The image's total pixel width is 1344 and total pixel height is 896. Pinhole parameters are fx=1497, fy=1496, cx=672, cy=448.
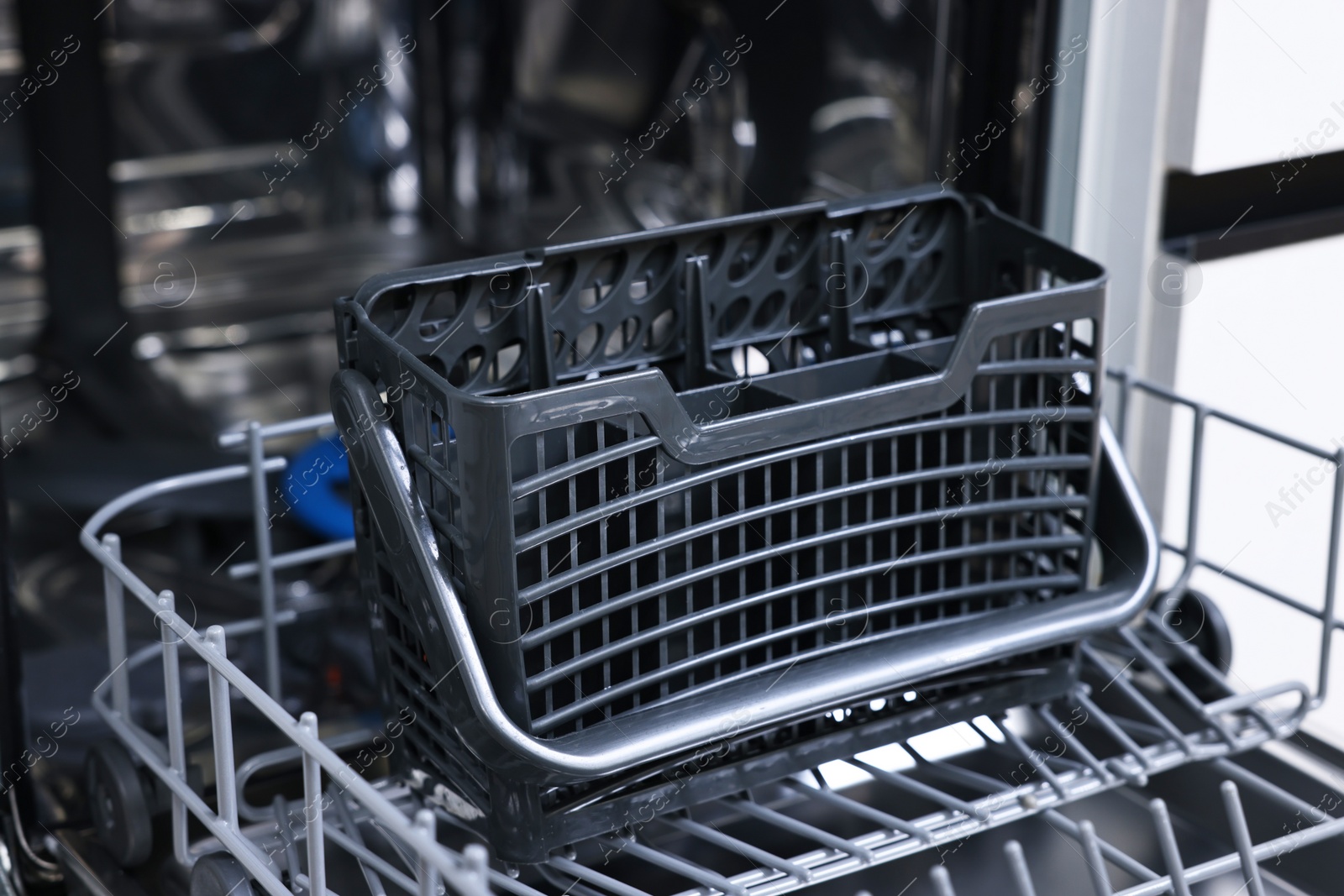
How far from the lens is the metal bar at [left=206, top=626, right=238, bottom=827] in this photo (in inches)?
27.8

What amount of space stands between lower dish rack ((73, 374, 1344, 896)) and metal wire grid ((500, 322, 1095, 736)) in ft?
0.24

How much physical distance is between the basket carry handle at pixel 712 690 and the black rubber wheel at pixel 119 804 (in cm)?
23

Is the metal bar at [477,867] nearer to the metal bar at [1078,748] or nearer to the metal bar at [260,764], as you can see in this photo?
the metal bar at [260,764]

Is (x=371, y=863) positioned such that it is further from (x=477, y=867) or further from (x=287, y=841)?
(x=477, y=867)

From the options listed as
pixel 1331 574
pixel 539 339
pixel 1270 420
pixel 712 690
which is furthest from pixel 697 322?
pixel 1270 420

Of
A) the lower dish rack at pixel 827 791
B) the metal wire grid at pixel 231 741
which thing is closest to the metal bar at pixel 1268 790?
the lower dish rack at pixel 827 791

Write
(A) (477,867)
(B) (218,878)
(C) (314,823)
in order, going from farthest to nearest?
(B) (218,878)
(C) (314,823)
(A) (477,867)

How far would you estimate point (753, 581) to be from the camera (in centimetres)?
84

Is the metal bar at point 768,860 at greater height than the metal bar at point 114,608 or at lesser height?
lesser

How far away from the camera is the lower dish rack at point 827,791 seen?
0.74 metres

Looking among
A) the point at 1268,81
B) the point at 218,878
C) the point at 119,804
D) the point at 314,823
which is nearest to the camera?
the point at 314,823

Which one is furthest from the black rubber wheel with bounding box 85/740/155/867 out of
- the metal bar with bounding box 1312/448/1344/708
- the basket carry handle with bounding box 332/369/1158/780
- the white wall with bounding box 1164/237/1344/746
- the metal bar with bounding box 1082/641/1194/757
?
the white wall with bounding box 1164/237/1344/746

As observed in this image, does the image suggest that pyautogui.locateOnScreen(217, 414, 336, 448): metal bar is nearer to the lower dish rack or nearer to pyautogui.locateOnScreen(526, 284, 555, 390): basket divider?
the lower dish rack

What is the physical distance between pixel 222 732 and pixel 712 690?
0.25m
